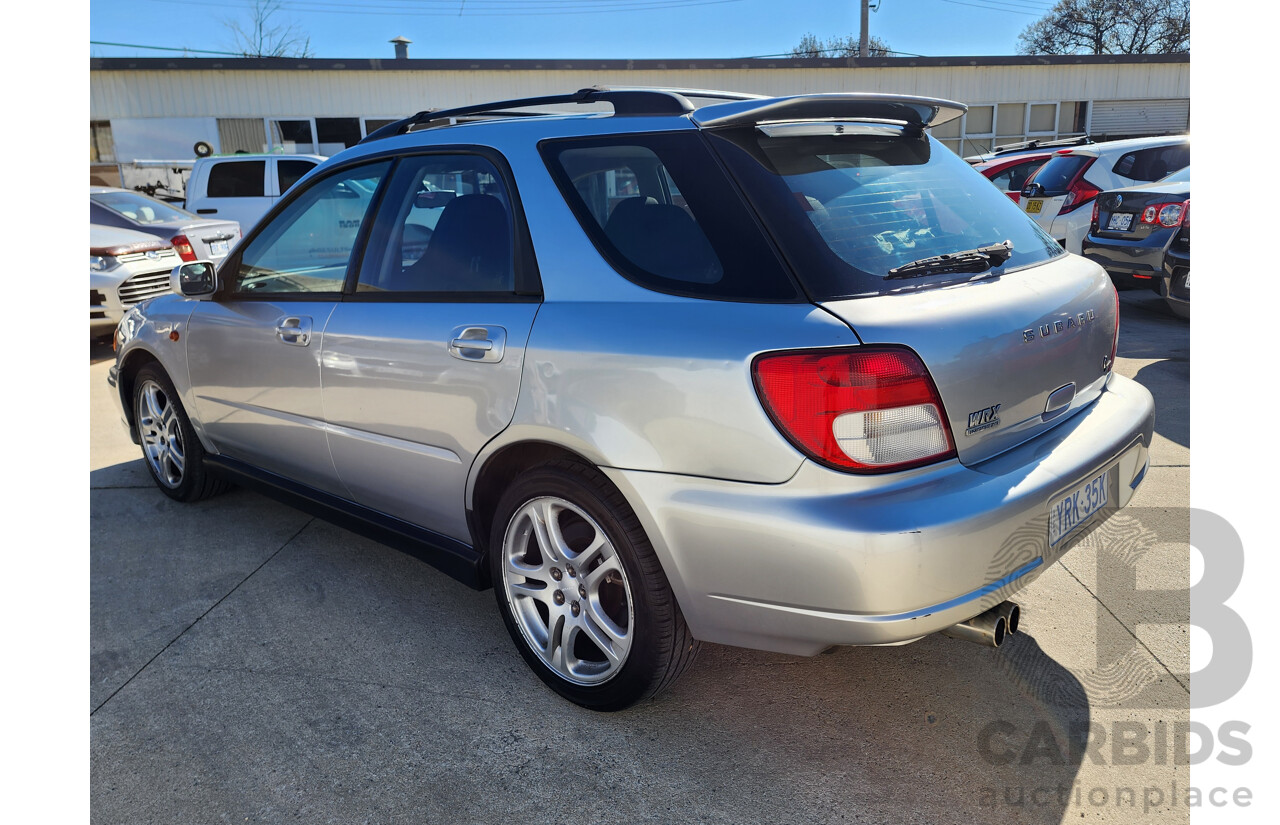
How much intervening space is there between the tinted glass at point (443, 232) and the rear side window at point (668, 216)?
0.28m

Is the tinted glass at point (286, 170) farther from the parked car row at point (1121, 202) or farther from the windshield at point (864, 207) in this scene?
the windshield at point (864, 207)

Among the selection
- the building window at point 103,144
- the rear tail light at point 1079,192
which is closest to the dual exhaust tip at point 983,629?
the rear tail light at point 1079,192

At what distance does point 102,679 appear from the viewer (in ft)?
9.52

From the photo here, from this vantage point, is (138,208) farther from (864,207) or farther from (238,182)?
(864,207)

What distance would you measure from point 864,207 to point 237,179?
13.0 metres

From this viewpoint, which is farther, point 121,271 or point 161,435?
point 121,271

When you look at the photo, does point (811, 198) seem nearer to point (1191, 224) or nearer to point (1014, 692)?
point (1014, 692)

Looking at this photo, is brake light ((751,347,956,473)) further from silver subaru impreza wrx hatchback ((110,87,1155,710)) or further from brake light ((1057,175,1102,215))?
brake light ((1057,175,1102,215))

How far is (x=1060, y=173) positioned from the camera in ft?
33.0

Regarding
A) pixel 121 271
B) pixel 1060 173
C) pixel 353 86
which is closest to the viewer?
pixel 121 271

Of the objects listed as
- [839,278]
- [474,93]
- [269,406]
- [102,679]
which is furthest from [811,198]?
[474,93]

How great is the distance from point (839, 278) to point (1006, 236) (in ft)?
2.70

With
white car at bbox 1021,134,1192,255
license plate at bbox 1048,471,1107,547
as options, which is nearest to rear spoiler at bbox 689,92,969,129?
license plate at bbox 1048,471,1107,547

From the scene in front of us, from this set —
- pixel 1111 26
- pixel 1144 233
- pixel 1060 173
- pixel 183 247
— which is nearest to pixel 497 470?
pixel 1144 233
